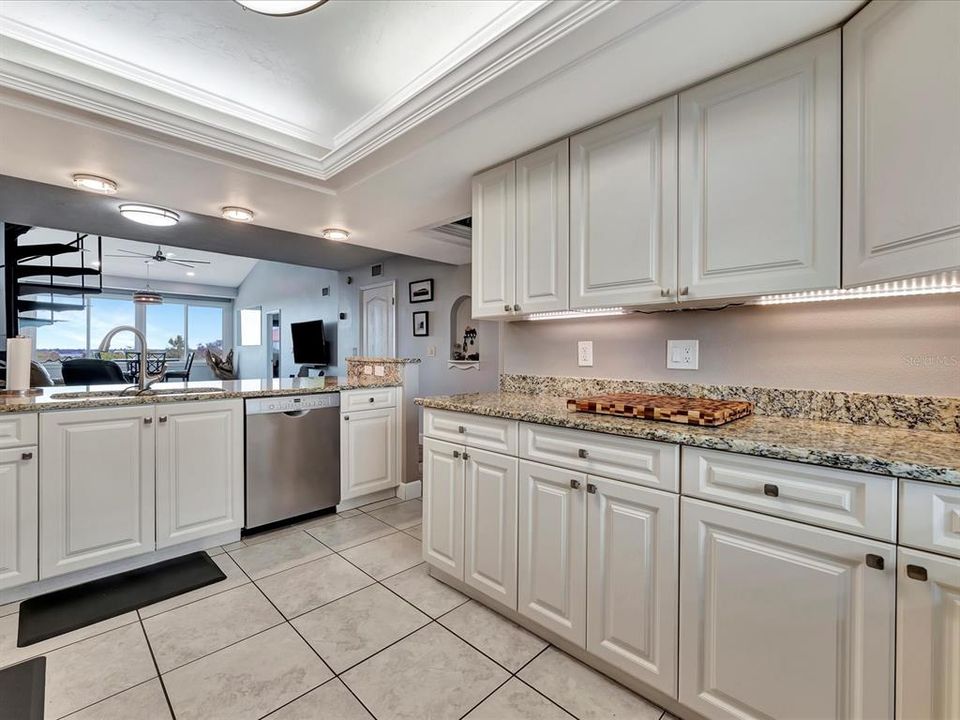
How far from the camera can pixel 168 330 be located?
32.6ft

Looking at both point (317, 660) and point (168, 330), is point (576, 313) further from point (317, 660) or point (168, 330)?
point (168, 330)

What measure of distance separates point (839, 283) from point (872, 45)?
641 mm

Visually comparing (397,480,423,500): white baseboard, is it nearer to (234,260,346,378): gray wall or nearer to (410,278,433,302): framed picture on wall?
(410,278,433,302): framed picture on wall

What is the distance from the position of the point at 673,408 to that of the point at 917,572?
27.6 inches

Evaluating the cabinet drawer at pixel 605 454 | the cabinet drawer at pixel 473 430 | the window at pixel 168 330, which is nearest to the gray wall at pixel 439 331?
the cabinet drawer at pixel 473 430

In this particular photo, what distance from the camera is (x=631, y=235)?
1.70m

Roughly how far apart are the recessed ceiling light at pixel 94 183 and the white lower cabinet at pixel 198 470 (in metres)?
1.31

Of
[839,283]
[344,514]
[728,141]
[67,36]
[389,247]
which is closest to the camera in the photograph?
[839,283]

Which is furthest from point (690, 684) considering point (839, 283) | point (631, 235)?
point (631, 235)

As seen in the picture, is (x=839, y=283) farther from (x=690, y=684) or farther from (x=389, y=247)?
(x=389, y=247)

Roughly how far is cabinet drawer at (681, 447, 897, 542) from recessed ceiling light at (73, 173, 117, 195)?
10.5ft

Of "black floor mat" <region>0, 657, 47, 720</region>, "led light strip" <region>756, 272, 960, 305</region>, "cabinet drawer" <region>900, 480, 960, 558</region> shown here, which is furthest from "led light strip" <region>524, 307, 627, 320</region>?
"black floor mat" <region>0, 657, 47, 720</region>

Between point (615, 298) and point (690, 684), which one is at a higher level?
point (615, 298)

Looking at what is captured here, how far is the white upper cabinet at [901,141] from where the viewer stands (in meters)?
1.03
